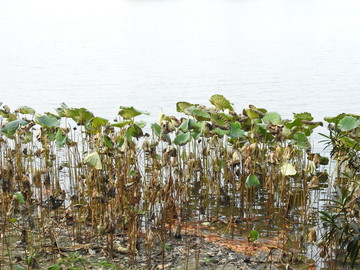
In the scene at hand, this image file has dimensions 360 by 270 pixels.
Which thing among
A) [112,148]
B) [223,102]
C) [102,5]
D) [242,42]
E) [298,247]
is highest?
[102,5]

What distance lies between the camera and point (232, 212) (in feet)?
21.6

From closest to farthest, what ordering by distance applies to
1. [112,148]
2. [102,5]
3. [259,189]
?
[112,148], [259,189], [102,5]

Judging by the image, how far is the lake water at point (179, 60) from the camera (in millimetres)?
13750

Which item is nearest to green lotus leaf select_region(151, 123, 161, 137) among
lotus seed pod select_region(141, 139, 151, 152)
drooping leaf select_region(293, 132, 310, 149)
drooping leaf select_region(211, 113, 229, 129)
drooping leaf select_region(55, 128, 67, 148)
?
lotus seed pod select_region(141, 139, 151, 152)

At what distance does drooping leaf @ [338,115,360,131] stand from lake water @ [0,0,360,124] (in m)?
5.57

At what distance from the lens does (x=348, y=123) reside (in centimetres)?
612

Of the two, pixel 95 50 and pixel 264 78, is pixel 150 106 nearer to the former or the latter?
pixel 264 78

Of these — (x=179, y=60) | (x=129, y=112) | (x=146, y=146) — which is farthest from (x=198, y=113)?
(x=179, y=60)

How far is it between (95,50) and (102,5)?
24047 mm

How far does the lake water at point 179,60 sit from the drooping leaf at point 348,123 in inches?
219

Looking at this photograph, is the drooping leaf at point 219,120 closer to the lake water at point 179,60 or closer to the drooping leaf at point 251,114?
the drooping leaf at point 251,114

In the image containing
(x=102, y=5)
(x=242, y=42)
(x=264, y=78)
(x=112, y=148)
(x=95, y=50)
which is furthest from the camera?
(x=102, y=5)

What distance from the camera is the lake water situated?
1375 cm

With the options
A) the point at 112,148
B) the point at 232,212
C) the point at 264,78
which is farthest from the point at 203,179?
the point at 264,78
